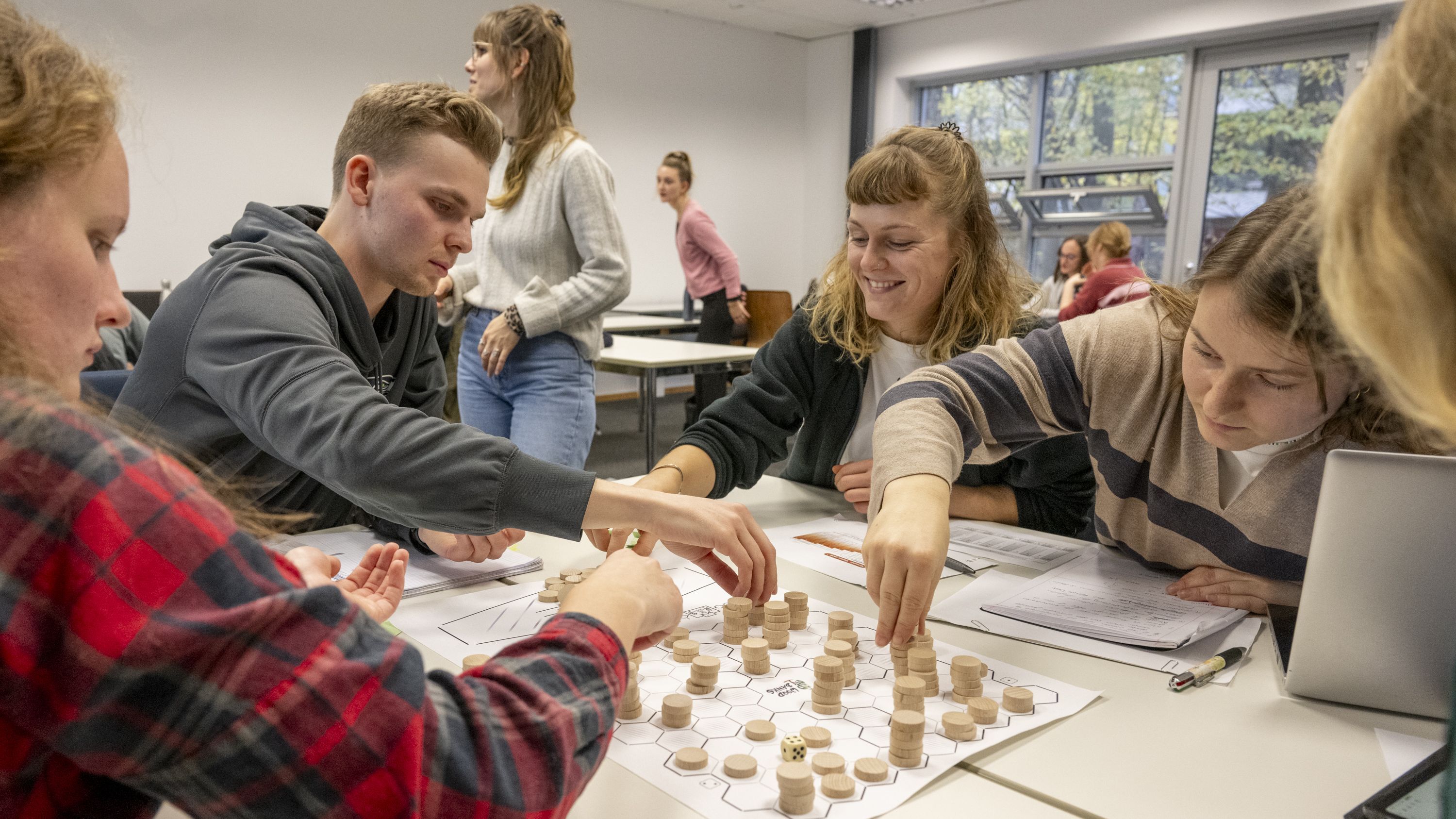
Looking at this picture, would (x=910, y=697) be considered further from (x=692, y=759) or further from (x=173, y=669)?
(x=173, y=669)

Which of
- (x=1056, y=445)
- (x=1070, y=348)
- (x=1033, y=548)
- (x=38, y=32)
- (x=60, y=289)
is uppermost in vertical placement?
(x=38, y=32)

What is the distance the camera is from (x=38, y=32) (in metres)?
0.59

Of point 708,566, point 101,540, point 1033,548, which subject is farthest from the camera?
point 1033,548

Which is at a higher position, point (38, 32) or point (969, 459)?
point (38, 32)

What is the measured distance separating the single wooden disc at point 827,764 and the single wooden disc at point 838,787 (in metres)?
0.01

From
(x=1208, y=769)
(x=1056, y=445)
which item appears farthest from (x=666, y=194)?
(x=1208, y=769)

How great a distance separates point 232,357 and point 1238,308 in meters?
1.23

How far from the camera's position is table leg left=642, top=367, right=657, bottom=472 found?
3744mm

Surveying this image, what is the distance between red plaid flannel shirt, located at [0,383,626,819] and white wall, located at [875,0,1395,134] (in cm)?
697

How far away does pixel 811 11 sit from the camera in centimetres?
763

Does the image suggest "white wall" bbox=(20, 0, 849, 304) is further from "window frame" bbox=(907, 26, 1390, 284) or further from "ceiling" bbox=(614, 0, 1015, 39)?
"window frame" bbox=(907, 26, 1390, 284)

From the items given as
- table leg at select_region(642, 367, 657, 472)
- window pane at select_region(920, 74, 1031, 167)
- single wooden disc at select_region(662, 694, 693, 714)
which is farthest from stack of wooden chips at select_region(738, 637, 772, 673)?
window pane at select_region(920, 74, 1031, 167)

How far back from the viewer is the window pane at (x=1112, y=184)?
22.5ft

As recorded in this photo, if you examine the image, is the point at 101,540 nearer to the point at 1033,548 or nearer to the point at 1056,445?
the point at 1033,548
